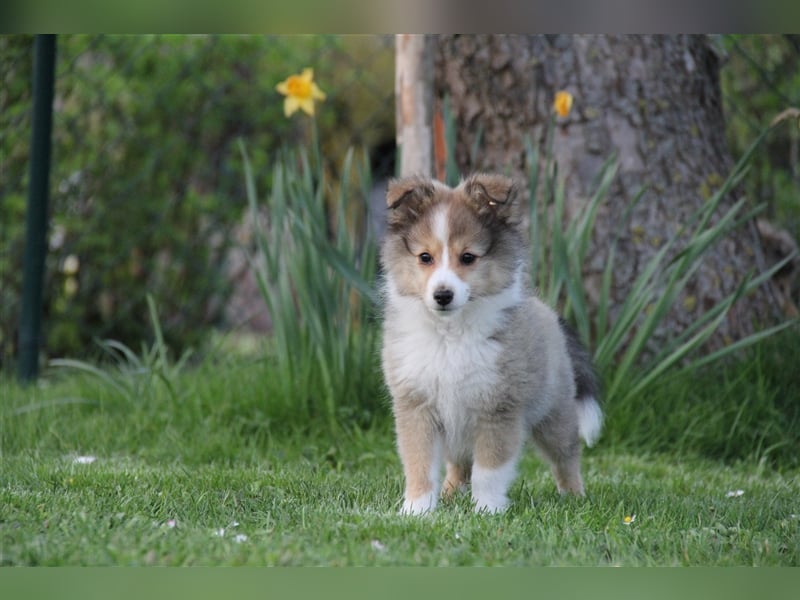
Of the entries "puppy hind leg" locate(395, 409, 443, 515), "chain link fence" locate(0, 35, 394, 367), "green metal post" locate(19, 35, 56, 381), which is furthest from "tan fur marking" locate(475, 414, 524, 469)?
"chain link fence" locate(0, 35, 394, 367)

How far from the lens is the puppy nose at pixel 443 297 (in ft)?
10.9

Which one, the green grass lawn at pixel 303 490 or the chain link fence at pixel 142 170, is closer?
the green grass lawn at pixel 303 490

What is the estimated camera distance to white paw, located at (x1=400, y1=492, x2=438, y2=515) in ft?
11.1

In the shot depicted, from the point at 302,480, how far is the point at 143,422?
4.65ft

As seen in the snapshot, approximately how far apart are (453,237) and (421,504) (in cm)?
91

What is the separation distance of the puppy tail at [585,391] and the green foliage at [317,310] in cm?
113

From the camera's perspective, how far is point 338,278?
507cm

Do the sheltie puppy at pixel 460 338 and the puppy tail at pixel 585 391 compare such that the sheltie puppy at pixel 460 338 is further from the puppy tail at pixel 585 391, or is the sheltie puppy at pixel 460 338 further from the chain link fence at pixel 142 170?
the chain link fence at pixel 142 170

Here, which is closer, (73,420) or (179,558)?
(179,558)

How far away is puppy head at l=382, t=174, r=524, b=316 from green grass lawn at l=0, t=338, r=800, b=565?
2.51 feet

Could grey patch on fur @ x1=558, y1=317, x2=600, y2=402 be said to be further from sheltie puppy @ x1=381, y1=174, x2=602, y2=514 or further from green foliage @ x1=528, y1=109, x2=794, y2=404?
green foliage @ x1=528, y1=109, x2=794, y2=404

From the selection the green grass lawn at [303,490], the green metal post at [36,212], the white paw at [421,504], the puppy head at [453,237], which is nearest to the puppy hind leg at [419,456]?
the white paw at [421,504]
